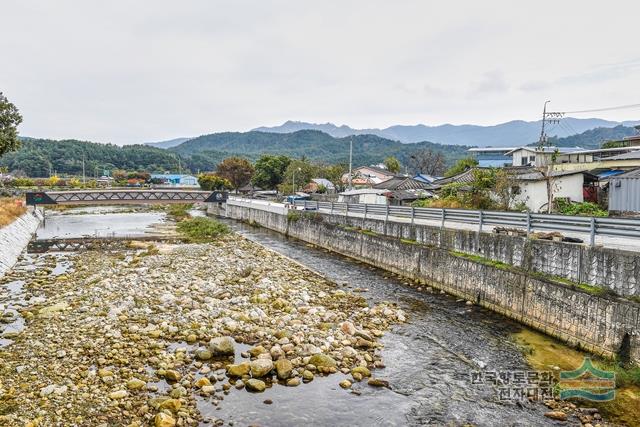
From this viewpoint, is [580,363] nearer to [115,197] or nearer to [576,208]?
[576,208]

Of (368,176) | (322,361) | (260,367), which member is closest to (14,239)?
(260,367)

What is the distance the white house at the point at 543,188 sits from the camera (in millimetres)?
29641

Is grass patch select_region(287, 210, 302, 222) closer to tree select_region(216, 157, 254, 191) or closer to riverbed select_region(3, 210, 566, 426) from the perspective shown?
riverbed select_region(3, 210, 566, 426)

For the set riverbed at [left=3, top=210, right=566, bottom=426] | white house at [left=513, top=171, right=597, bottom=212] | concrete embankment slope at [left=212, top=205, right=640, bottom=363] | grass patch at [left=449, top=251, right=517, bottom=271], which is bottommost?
riverbed at [left=3, top=210, right=566, bottom=426]

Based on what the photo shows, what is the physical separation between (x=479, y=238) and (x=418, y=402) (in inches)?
390

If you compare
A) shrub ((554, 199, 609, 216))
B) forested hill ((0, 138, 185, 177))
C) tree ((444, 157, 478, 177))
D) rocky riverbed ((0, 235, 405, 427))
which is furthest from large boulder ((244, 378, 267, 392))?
forested hill ((0, 138, 185, 177))

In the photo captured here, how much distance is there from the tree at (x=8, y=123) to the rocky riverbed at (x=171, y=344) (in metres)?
15.4

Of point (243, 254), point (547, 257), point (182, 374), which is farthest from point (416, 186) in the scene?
point (182, 374)

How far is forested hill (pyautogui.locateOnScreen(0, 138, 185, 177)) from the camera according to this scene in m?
136

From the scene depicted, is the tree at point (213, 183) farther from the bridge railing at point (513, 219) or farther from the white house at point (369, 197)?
the bridge railing at point (513, 219)

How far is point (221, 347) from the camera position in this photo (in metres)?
11.7

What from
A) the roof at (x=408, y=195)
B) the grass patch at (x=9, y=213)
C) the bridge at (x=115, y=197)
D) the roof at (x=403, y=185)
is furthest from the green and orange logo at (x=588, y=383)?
the bridge at (x=115, y=197)

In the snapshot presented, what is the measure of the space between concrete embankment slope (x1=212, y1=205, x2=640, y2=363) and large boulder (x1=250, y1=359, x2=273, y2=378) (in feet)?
29.8

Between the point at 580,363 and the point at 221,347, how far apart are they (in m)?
9.92
